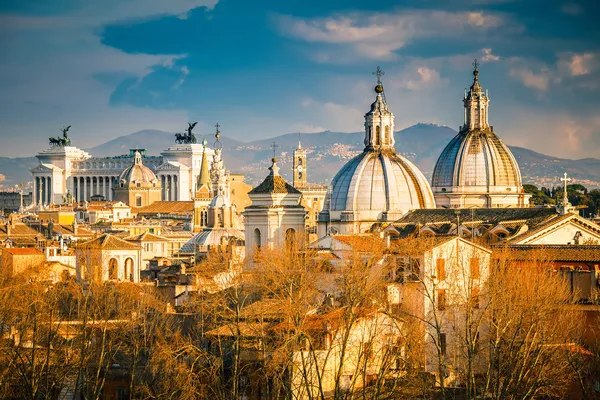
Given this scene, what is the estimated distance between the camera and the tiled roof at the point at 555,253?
170ft

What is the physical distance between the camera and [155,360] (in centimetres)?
4541

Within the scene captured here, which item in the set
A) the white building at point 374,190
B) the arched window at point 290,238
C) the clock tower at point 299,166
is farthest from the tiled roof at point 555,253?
the clock tower at point 299,166

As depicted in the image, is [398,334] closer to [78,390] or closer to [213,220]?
[78,390]

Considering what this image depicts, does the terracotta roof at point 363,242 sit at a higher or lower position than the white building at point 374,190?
lower

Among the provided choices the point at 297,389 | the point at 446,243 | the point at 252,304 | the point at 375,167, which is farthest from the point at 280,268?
the point at 375,167

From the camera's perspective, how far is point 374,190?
240 ft

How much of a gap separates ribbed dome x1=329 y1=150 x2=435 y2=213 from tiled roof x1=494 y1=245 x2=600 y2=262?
19.2 m

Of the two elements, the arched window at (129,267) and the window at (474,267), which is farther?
the arched window at (129,267)

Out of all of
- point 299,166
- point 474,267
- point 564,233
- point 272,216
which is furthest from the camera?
point 299,166

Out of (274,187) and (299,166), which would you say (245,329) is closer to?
(274,187)

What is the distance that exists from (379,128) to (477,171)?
1169 centimetres

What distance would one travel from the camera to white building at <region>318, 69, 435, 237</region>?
72.6 meters

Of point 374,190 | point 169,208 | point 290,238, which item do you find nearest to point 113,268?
point 374,190

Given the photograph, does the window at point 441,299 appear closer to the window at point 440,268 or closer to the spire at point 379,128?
the window at point 440,268
